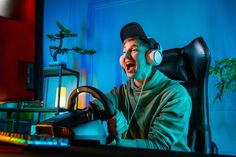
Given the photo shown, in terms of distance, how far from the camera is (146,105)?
1460 millimetres

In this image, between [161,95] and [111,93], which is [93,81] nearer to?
[111,93]

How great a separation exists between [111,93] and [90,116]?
0.68 m

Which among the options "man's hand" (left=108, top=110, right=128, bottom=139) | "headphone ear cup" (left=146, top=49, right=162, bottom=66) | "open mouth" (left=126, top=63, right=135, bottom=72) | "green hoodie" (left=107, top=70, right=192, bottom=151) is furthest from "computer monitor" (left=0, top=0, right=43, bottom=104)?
"open mouth" (left=126, top=63, right=135, bottom=72)

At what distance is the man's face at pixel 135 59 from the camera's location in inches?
62.2

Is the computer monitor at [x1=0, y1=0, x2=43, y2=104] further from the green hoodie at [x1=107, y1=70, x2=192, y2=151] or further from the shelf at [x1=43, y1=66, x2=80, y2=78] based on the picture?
the shelf at [x1=43, y1=66, x2=80, y2=78]

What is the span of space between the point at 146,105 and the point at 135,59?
28 cm

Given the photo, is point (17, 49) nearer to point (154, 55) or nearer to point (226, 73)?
point (154, 55)

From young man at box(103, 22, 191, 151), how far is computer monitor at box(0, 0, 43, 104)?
0.44 meters

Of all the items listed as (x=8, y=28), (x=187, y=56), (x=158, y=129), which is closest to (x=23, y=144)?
(x=8, y=28)

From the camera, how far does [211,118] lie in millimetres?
2385

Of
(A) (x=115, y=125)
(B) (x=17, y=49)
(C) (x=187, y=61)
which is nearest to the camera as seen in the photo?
(B) (x=17, y=49)

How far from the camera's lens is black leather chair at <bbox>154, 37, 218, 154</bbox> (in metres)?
1.39

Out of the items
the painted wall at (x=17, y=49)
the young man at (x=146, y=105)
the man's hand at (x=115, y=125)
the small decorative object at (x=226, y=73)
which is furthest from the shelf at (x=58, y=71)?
the painted wall at (x=17, y=49)

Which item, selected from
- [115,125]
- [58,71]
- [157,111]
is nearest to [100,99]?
[115,125]
